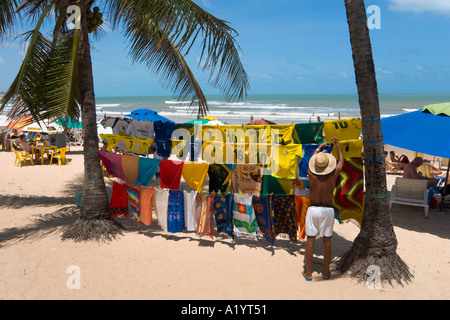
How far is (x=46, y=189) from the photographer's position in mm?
9312

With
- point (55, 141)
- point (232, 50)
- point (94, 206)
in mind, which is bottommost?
point (94, 206)

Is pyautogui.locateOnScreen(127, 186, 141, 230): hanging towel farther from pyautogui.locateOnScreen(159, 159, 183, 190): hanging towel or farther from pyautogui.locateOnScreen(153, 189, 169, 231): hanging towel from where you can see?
pyautogui.locateOnScreen(159, 159, 183, 190): hanging towel

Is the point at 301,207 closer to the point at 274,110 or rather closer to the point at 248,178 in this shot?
the point at 248,178

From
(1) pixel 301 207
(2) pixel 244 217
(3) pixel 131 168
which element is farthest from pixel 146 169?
(1) pixel 301 207

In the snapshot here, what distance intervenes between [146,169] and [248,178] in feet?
6.25

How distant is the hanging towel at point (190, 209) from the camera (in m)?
5.44

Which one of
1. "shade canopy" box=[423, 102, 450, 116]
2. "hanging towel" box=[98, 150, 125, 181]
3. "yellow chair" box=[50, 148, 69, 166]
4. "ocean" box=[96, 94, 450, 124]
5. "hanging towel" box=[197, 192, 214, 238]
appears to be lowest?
"hanging towel" box=[197, 192, 214, 238]

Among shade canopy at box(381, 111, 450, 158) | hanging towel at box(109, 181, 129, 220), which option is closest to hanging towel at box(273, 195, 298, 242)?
hanging towel at box(109, 181, 129, 220)

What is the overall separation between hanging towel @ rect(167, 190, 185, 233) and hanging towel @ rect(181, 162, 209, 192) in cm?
30

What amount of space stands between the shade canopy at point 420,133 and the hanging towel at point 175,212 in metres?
4.56

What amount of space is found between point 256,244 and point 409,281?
2.32 meters

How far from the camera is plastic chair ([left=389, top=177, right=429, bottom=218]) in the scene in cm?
690
